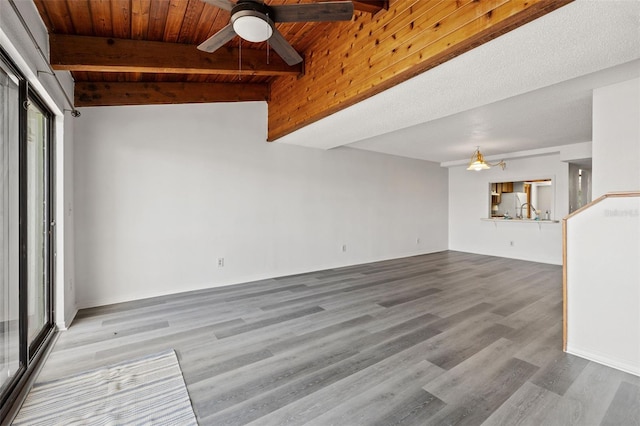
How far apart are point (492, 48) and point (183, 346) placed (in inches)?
138

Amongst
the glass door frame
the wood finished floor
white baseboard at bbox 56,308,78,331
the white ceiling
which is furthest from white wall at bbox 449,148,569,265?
white baseboard at bbox 56,308,78,331

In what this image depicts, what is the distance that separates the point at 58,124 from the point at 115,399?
9.14 ft

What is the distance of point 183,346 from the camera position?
2.70m

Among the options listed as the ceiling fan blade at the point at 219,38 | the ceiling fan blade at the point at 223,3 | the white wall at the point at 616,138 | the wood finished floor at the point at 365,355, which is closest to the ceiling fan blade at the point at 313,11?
the ceiling fan blade at the point at 223,3

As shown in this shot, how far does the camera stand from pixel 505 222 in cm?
723

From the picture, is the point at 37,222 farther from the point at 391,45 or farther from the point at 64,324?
the point at 391,45

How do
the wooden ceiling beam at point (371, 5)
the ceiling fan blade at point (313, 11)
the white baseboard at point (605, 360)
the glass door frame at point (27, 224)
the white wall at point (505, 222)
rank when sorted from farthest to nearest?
the white wall at point (505, 222) < the wooden ceiling beam at point (371, 5) < the white baseboard at point (605, 360) < the glass door frame at point (27, 224) < the ceiling fan blade at point (313, 11)

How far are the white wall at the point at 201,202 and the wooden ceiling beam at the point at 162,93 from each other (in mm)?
116

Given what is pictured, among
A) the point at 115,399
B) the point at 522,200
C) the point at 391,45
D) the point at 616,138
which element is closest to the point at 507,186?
the point at 522,200

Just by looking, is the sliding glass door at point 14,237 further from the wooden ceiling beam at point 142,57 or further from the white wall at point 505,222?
the white wall at point 505,222

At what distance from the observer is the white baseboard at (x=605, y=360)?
2.29m

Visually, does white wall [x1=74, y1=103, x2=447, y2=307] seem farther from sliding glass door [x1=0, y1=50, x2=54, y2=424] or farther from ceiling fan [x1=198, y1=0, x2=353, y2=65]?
ceiling fan [x1=198, y1=0, x2=353, y2=65]

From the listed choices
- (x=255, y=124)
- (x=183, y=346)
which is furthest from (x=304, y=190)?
(x=183, y=346)

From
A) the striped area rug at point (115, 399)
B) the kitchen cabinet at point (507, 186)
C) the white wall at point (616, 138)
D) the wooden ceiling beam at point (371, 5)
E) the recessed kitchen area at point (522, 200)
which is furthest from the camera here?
the kitchen cabinet at point (507, 186)
